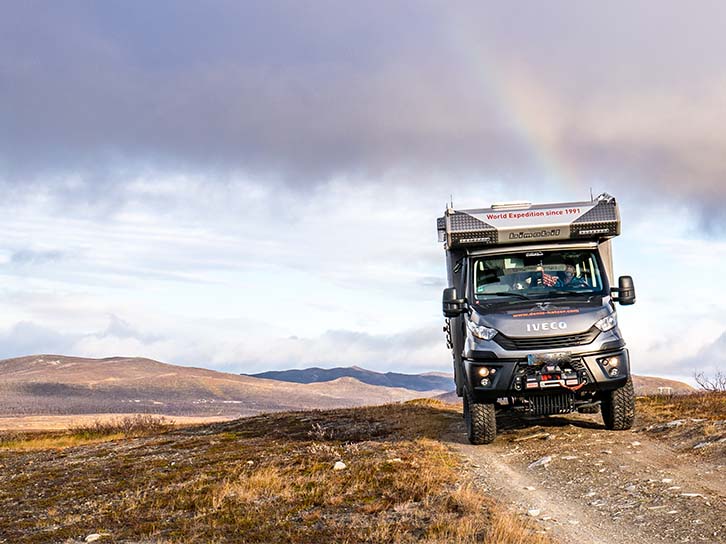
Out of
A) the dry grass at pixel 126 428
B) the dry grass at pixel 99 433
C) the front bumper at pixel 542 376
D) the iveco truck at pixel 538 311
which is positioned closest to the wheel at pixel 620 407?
the iveco truck at pixel 538 311

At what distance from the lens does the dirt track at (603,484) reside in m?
8.66

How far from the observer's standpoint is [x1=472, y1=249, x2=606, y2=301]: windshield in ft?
48.7

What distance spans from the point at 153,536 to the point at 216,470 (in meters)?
4.53

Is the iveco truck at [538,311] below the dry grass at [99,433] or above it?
above

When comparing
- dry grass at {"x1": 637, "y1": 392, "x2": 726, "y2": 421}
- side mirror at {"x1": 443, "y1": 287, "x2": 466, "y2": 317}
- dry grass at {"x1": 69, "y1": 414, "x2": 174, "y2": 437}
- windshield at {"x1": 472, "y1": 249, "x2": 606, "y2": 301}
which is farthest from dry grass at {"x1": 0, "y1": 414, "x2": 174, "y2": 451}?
windshield at {"x1": 472, "y1": 249, "x2": 606, "y2": 301}

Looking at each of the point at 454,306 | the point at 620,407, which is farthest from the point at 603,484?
the point at 454,306

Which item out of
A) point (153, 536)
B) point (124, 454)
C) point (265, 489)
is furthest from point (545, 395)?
point (124, 454)

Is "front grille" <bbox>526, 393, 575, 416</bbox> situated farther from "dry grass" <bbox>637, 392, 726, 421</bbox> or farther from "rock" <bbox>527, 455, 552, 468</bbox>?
"dry grass" <bbox>637, 392, 726, 421</bbox>

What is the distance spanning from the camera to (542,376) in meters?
13.9

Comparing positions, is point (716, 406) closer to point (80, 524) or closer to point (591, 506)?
point (591, 506)

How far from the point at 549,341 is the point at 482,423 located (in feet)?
7.42

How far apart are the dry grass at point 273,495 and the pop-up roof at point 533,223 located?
14.4 feet

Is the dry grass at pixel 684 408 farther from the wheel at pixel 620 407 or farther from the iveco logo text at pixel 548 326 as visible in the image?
the iveco logo text at pixel 548 326

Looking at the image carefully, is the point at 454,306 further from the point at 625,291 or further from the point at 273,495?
the point at 273,495
